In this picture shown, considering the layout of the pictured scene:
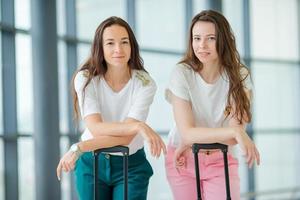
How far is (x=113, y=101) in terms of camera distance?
9.59 feet

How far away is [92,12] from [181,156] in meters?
4.20

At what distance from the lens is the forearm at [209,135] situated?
8.73 feet

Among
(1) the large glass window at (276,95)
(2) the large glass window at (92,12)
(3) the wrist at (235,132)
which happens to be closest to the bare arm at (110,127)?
(3) the wrist at (235,132)

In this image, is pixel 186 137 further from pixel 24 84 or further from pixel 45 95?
pixel 24 84

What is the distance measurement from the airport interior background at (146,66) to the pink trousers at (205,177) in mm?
2922

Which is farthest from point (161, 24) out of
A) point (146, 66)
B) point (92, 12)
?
point (92, 12)

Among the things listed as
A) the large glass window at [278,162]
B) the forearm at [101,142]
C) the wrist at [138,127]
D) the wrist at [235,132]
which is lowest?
the large glass window at [278,162]

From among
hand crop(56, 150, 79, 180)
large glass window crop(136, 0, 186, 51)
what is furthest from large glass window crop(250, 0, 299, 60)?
hand crop(56, 150, 79, 180)

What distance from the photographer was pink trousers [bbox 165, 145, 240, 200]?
2.92m

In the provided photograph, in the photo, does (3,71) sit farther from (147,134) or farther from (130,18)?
(147,134)

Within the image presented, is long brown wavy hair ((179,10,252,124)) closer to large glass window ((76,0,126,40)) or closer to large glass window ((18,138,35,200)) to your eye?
large glass window ((18,138,35,200))

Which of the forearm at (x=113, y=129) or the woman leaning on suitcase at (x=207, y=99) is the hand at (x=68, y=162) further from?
the woman leaning on suitcase at (x=207, y=99)

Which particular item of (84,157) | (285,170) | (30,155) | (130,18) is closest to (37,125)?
(30,155)

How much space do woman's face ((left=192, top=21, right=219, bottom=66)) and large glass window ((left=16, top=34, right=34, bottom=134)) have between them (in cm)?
316
